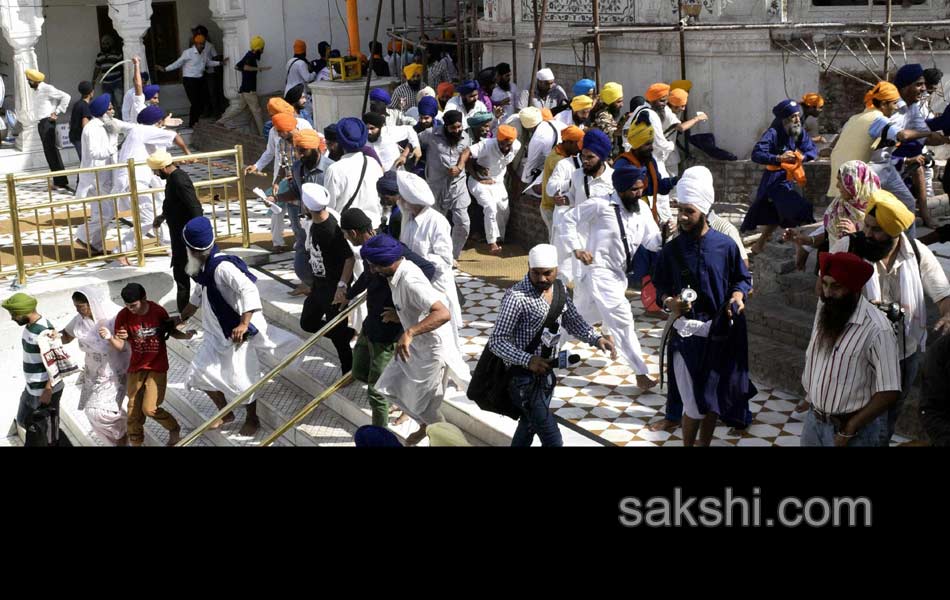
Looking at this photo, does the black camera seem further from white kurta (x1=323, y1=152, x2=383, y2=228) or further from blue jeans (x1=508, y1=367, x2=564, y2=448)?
white kurta (x1=323, y1=152, x2=383, y2=228)

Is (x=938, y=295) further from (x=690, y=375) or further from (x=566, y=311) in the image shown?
(x=566, y=311)

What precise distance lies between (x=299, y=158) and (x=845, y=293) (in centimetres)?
566

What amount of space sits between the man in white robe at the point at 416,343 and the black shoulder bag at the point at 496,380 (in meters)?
0.61

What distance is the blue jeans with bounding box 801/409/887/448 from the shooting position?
486 centimetres

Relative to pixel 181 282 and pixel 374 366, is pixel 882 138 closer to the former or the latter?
pixel 374 366

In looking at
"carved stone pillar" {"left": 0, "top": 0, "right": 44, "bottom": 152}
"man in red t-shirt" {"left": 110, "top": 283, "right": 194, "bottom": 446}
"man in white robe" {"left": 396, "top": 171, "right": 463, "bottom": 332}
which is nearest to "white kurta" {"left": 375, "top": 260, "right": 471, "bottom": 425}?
"man in white robe" {"left": 396, "top": 171, "right": 463, "bottom": 332}

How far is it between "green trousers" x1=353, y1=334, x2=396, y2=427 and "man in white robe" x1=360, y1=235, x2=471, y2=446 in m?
0.16

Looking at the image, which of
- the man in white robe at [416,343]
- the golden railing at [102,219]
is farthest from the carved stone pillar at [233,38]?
the man in white robe at [416,343]

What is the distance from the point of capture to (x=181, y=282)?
10109 mm

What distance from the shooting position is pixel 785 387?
7.44m

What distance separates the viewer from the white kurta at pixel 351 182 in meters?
8.98

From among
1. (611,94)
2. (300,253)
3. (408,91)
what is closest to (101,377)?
(300,253)

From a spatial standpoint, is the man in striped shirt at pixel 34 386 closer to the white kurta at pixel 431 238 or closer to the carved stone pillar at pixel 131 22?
the white kurta at pixel 431 238
